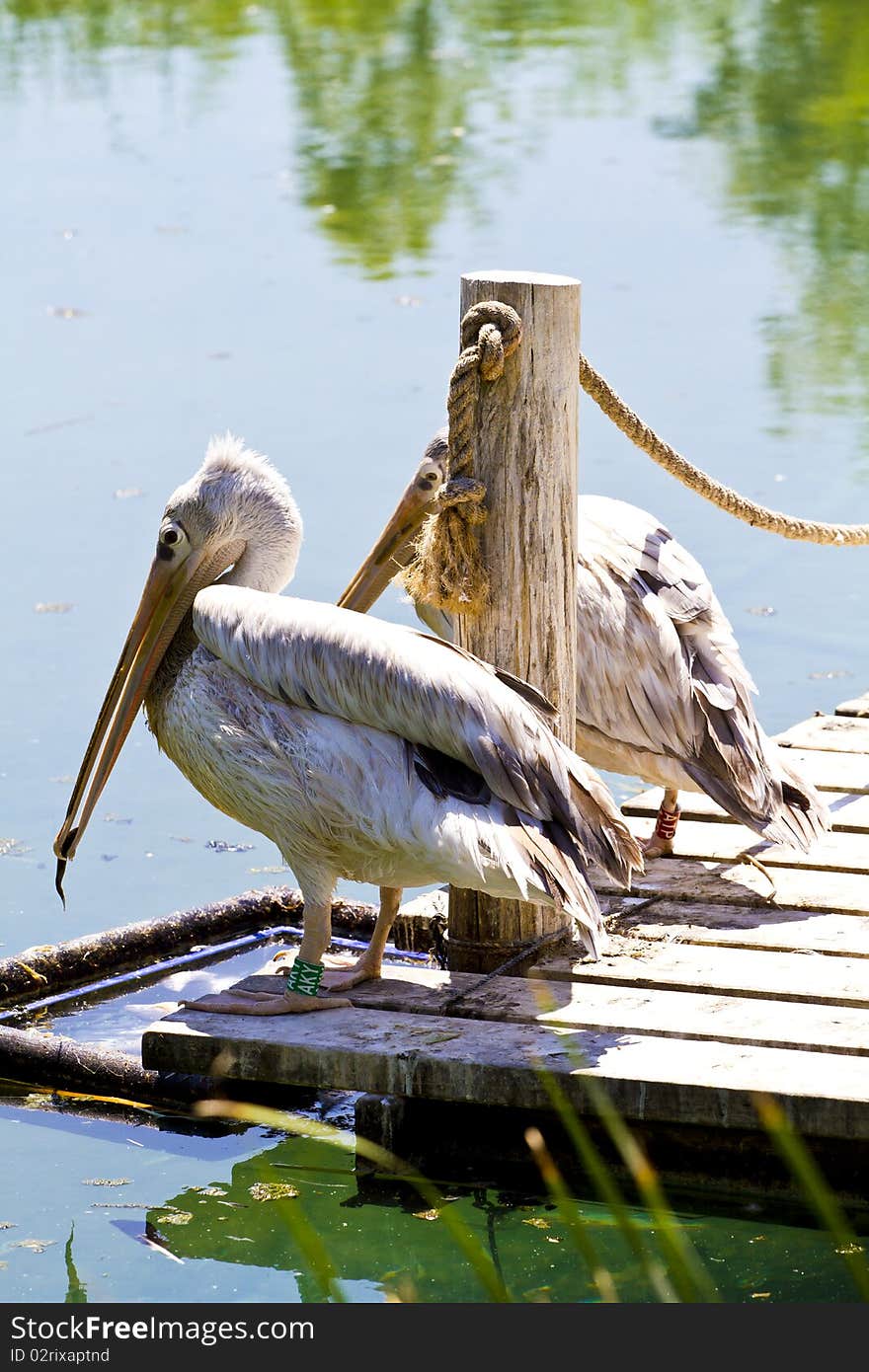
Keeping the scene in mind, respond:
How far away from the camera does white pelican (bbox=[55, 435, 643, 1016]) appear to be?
350cm

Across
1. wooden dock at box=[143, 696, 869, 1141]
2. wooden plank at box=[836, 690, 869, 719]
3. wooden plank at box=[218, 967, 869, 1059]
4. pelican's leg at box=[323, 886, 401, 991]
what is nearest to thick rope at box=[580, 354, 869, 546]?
wooden plank at box=[836, 690, 869, 719]

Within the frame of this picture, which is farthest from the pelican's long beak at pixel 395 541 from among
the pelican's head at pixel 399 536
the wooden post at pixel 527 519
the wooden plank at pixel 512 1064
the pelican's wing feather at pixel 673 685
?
the wooden plank at pixel 512 1064

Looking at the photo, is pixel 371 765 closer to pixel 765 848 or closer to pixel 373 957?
pixel 373 957

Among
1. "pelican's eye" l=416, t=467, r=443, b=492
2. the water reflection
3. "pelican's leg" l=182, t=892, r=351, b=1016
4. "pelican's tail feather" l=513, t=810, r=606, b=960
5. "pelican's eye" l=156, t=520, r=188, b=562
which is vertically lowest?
"pelican's leg" l=182, t=892, r=351, b=1016

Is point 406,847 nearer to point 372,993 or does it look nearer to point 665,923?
point 372,993

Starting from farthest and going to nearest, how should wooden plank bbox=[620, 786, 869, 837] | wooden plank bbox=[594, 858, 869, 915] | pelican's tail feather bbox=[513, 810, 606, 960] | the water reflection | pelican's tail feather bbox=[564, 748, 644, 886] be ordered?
the water reflection
wooden plank bbox=[620, 786, 869, 837]
wooden plank bbox=[594, 858, 869, 915]
pelican's tail feather bbox=[564, 748, 644, 886]
pelican's tail feather bbox=[513, 810, 606, 960]

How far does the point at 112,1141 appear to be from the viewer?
12.2 feet

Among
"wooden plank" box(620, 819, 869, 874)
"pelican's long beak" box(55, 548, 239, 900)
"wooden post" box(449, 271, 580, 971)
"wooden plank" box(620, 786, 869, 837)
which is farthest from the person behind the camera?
"wooden plank" box(620, 786, 869, 837)

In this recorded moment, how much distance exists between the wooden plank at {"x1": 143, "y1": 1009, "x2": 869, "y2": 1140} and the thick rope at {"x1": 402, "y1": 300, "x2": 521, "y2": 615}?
30.4 inches

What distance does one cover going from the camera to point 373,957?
3830 millimetres

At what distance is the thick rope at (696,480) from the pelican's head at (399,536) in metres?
0.35

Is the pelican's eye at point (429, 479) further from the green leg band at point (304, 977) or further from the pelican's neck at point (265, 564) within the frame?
the green leg band at point (304, 977)

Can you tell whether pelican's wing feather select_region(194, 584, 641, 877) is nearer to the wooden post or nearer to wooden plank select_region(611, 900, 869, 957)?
the wooden post

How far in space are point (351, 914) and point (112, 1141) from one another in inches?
A: 38.8
